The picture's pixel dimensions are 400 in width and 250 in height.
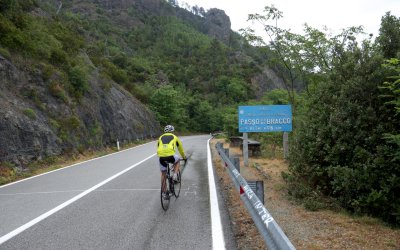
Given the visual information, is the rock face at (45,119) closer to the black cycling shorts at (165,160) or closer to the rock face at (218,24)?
the black cycling shorts at (165,160)

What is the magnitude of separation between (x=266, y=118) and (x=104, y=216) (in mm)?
8982

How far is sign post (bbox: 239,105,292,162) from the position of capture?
14.5 metres

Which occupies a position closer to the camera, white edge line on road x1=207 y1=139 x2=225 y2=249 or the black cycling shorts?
white edge line on road x1=207 y1=139 x2=225 y2=249

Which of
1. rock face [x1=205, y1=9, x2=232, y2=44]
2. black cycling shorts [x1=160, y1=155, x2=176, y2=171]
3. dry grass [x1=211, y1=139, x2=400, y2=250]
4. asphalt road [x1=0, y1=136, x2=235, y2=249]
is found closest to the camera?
dry grass [x1=211, y1=139, x2=400, y2=250]

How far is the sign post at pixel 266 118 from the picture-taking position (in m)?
14.5

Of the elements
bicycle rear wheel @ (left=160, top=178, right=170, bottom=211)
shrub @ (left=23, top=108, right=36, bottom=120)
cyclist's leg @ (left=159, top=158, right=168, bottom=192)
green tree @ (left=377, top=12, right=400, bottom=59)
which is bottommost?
bicycle rear wheel @ (left=160, top=178, right=170, bottom=211)

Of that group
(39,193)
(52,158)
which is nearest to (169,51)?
(52,158)

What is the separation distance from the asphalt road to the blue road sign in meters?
3.74

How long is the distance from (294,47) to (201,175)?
8159mm

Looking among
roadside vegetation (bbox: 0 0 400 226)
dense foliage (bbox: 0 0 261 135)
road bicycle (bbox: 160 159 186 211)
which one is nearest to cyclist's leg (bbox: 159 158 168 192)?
road bicycle (bbox: 160 159 186 211)

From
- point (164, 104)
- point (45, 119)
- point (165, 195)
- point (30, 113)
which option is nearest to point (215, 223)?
point (165, 195)

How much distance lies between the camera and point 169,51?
10825 centimetres

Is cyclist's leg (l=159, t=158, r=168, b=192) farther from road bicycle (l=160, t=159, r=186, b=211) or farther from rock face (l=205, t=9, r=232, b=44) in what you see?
rock face (l=205, t=9, r=232, b=44)

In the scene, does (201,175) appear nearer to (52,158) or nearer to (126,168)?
(126,168)
